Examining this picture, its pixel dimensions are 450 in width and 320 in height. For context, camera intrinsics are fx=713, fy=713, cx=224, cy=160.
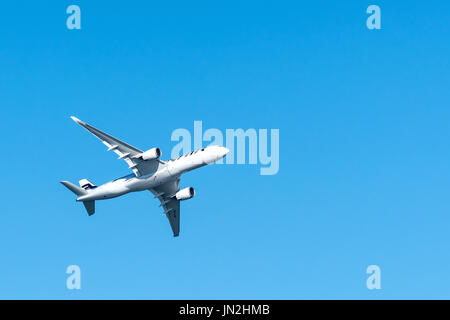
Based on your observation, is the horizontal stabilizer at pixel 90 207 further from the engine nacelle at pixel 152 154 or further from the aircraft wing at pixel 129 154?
the engine nacelle at pixel 152 154

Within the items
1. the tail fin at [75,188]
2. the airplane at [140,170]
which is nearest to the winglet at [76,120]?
the airplane at [140,170]

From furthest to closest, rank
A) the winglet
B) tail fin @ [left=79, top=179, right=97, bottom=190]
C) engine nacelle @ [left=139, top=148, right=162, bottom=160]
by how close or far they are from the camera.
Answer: tail fin @ [left=79, top=179, right=97, bottom=190]
engine nacelle @ [left=139, top=148, right=162, bottom=160]
the winglet

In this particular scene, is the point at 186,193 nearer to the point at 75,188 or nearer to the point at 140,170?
the point at 140,170

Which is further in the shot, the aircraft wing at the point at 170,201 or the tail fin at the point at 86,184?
the aircraft wing at the point at 170,201

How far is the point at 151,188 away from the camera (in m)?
108

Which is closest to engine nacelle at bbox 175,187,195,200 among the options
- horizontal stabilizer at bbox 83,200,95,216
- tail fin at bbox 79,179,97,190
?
tail fin at bbox 79,179,97,190

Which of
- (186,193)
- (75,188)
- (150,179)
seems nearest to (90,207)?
(75,188)

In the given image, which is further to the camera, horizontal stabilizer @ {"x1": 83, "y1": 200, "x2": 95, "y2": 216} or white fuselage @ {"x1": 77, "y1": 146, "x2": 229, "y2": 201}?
horizontal stabilizer @ {"x1": 83, "y1": 200, "x2": 95, "y2": 216}

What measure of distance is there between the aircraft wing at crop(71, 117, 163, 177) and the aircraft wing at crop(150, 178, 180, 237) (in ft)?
27.9

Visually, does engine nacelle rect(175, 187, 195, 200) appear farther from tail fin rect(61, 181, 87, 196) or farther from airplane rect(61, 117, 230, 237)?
tail fin rect(61, 181, 87, 196)

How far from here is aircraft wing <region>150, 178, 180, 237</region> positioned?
112 meters

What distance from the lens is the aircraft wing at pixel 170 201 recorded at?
112438mm
